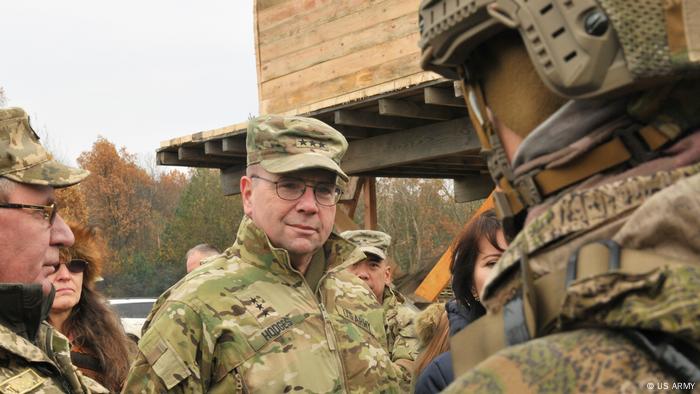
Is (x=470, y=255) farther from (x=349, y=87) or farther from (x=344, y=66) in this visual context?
(x=344, y=66)

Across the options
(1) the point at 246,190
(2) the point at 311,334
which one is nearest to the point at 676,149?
(2) the point at 311,334

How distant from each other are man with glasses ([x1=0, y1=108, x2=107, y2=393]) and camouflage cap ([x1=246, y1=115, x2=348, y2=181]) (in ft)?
2.53

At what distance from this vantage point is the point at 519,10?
1.39m

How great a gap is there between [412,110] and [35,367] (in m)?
4.91

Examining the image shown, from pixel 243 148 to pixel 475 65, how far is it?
6.96 metres

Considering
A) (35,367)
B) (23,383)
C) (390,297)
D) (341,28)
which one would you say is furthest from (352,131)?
(23,383)

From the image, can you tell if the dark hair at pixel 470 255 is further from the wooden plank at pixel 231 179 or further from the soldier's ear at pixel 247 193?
the wooden plank at pixel 231 179

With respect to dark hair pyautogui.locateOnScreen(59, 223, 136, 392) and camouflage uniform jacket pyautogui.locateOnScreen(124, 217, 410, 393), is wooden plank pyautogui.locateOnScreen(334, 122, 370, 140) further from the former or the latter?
camouflage uniform jacket pyautogui.locateOnScreen(124, 217, 410, 393)

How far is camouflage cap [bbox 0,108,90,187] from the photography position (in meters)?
2.96

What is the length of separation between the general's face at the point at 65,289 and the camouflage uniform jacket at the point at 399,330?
5.69 feet

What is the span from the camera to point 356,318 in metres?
3.60

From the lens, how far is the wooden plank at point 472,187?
1072 centimetres

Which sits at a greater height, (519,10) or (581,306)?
(519,10)

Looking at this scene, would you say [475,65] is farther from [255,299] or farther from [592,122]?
[255,299]
